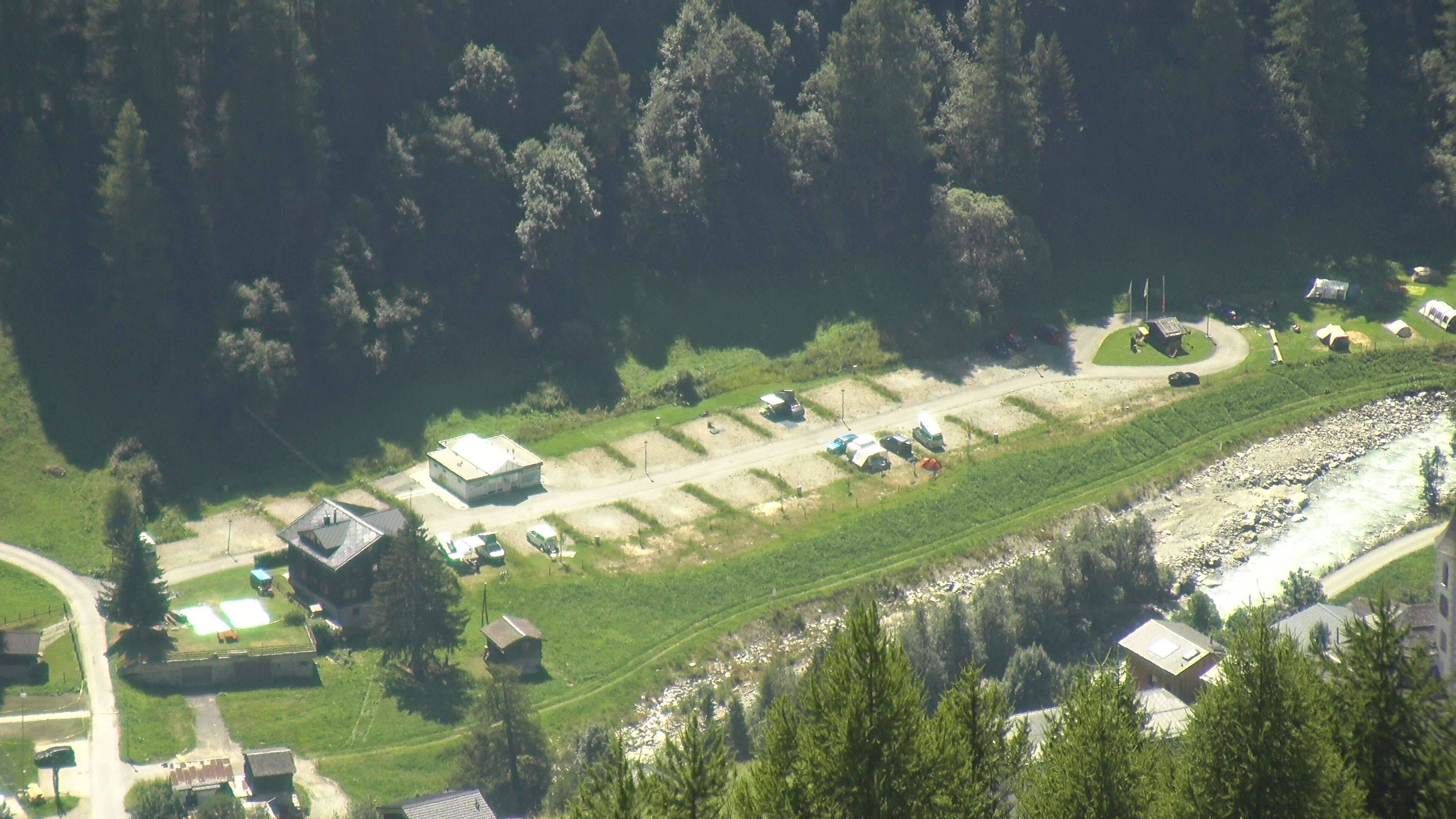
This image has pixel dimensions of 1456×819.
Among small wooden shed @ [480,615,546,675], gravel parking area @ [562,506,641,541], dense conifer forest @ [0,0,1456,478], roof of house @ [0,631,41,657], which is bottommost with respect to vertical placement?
small wooden shed @ [480,615,546,675]

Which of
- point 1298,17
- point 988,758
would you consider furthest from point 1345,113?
point 988,758

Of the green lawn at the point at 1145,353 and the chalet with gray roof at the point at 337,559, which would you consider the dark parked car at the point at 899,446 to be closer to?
the green lawn at the point at 1145,353

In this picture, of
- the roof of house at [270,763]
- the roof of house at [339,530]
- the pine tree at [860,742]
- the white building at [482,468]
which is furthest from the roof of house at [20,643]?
the pine tree at [860,742]

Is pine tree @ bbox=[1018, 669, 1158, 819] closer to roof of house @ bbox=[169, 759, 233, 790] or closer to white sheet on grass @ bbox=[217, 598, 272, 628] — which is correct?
roof of house @ bbox=[169, 759, 233, 790]

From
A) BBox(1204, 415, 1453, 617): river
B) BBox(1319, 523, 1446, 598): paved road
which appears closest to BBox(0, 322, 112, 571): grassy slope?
BBox(1204, 415, 1453, 617): river

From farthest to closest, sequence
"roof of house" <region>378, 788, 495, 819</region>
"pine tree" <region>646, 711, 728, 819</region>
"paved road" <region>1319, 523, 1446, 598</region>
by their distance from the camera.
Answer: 1. "paved road" <region>1319, 523, 1446, 598</region>
2. "roof of house" <region>378, 788, 495, 819</region>
3. "pine tree" <region>646, 711, 728, 819</region>

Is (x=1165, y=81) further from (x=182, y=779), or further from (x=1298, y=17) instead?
(x=182, y=779)
